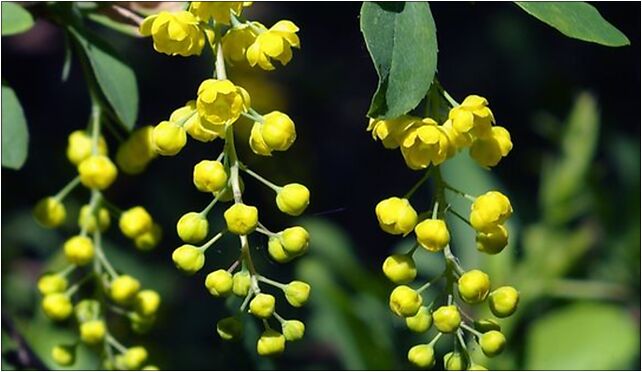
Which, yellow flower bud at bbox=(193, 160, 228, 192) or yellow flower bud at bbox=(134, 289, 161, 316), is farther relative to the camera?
yellow flower bud at bbox=(134, 289, 161, 316)

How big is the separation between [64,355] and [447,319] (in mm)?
590

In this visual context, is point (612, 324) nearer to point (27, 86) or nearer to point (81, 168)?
point (81, 168)

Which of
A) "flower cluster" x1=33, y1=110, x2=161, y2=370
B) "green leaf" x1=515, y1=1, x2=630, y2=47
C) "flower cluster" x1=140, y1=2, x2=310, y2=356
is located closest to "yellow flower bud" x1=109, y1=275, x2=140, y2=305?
"flower cluster" x1=33, y1=110, x2=161, y2=370

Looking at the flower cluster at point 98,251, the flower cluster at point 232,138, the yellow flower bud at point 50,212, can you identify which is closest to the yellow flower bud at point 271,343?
the flower cluster at point 232,138

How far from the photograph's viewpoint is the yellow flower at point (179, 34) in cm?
116

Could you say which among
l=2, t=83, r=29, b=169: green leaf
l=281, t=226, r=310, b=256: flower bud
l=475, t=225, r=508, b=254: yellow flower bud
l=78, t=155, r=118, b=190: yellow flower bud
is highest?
l=281, t=226, r=310, b=256: flower bud

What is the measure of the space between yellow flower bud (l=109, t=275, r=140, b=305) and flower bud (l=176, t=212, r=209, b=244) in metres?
0.31

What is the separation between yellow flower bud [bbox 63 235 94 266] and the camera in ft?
4.92

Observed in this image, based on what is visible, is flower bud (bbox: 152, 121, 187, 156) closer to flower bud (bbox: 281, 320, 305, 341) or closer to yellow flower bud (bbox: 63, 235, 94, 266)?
flower bud (bbox: 281, 320, 305, 341)

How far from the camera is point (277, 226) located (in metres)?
2.59

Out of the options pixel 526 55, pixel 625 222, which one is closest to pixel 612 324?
pixel 625 222

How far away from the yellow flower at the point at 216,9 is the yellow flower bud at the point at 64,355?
56 cm

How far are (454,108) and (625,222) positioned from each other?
1.50m

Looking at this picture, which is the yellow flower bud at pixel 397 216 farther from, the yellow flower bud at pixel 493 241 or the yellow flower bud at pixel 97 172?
the yellow flower bud at pixel 97 172
